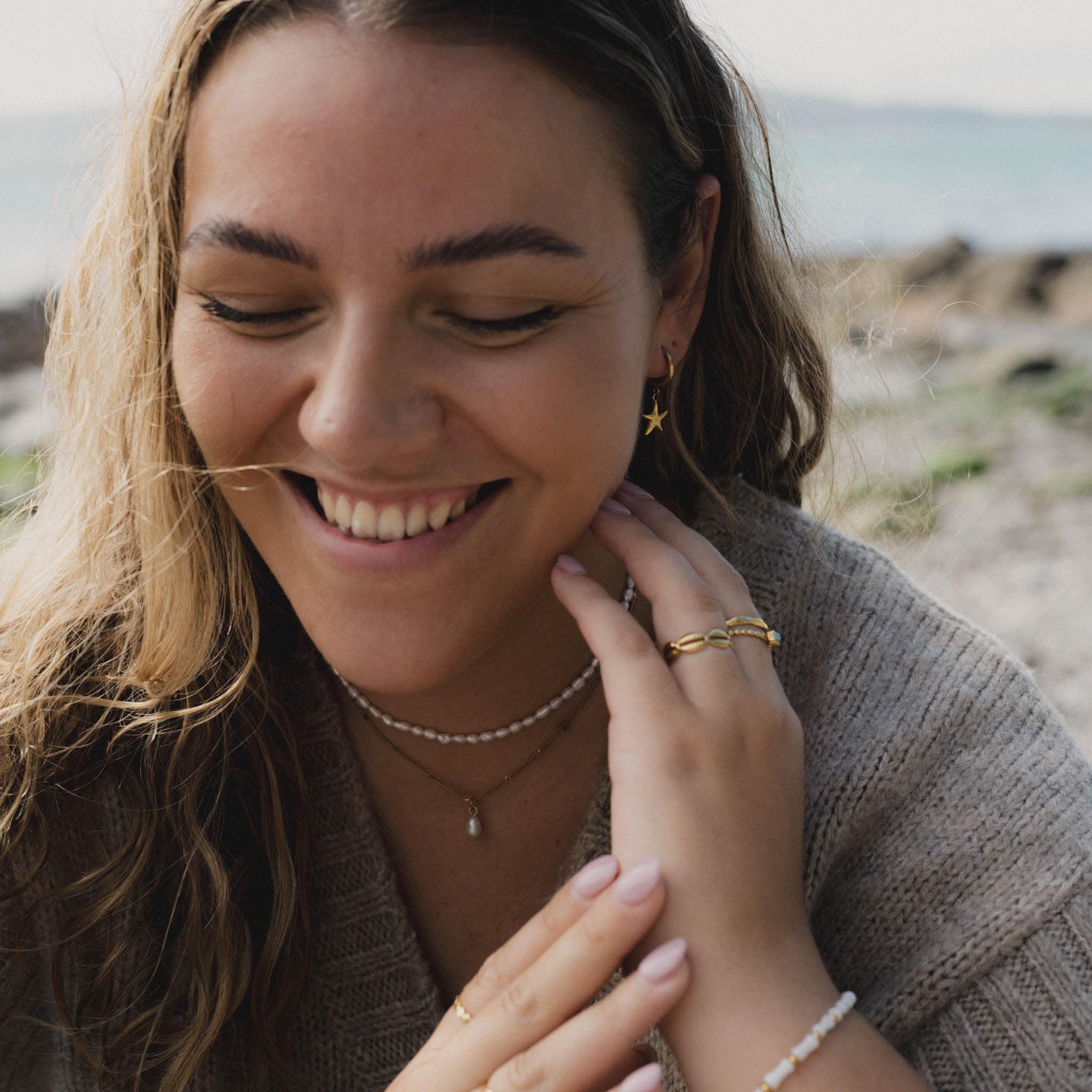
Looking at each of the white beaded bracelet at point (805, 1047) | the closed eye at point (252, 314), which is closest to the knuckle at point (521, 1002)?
the white beaded bracelet at point (805, 1047)

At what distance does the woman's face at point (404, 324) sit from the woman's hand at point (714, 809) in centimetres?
21

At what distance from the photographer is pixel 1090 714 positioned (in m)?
4.80

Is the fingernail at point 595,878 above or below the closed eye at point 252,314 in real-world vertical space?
below

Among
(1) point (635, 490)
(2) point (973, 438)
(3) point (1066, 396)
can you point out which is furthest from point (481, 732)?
(3) point (1066, 396)

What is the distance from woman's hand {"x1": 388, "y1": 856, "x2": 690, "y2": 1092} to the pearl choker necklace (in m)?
0.50

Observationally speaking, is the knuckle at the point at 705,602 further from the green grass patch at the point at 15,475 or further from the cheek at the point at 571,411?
the green grass patch at the point at 15,475

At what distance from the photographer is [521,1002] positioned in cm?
161

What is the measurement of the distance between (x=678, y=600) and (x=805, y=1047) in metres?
0.61

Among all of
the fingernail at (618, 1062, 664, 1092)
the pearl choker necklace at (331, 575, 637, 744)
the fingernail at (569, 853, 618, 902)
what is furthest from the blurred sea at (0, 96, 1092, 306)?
the fingernail at (618, 1062, 664, 1092)

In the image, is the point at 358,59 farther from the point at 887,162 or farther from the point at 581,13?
the point at 887,162

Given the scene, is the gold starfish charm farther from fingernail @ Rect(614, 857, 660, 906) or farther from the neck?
fingernail @ Rect(614, 857, 660, 906)

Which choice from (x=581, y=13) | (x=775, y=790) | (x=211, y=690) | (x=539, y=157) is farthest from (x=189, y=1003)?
(x=581, y=13)

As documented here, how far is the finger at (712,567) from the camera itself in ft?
5.81

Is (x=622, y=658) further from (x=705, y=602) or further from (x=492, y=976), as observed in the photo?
(x=492, y=976)
